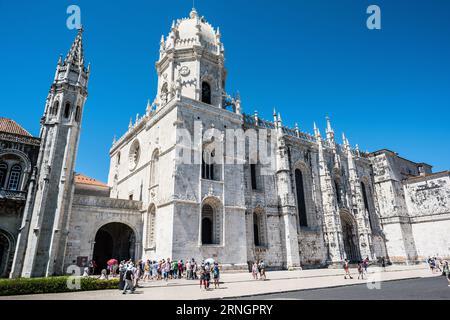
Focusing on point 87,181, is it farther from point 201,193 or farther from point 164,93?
point 201,193

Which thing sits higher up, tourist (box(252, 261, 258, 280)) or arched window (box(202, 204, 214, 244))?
arched window (box(202, 204, 214, 244))

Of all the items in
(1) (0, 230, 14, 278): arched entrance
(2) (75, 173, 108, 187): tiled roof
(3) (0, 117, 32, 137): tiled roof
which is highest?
(3) (0, 117, 32, 137): tiled roof

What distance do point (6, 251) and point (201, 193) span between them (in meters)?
13.4

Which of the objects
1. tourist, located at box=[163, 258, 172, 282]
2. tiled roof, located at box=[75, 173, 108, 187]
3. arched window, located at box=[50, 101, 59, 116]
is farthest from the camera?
tiled roof, located at box=[75, 173, 108, 187]

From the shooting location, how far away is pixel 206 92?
28953 mm

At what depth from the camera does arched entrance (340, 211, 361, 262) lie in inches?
1347

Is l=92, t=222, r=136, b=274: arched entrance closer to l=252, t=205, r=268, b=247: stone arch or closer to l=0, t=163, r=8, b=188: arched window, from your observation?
l=0, t=163, r=8, b=188: arched window

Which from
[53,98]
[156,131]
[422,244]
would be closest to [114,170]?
[156,131]

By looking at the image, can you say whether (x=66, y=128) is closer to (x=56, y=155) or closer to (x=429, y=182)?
(x=56, y=155)

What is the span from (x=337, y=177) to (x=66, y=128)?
94.7 ft

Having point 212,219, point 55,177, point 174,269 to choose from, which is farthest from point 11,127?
point 212,219

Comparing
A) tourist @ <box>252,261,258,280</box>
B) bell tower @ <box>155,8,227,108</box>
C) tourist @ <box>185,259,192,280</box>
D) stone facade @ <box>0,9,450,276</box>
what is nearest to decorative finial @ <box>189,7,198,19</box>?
stone facade @ <box>0,9,450,276</box>

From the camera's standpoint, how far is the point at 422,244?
38469 mm

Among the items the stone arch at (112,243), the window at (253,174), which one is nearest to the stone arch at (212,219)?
the window at (253,174)
